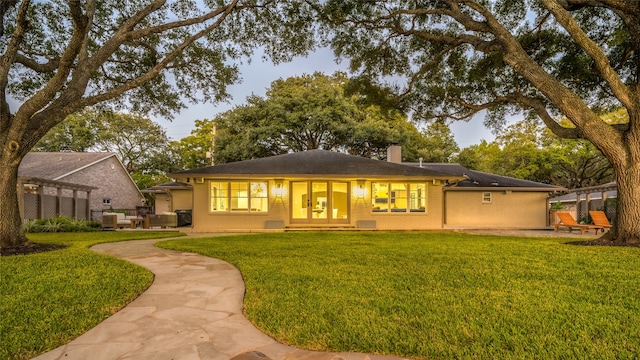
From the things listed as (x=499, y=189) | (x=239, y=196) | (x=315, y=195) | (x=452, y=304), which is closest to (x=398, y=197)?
(x=315, y=195)

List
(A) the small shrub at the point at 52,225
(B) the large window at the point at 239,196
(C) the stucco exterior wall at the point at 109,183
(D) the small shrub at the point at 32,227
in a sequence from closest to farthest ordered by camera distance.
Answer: (D) the small shrub at the point at 32,227
(A) the small shrub at the point at 52,225
(B) the large window at the point at 239,196
(C) the stucco exterior wall at the point at 109,183

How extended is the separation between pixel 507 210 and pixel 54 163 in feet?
86.9

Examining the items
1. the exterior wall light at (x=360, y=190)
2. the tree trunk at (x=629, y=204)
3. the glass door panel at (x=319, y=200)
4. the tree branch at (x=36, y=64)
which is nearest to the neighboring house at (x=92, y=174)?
the tree branch at (x=36, y=64)

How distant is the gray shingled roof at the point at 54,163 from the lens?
19.3 metres

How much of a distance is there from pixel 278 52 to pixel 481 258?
9148mm

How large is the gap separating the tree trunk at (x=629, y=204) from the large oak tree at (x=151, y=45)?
9600 millimetres

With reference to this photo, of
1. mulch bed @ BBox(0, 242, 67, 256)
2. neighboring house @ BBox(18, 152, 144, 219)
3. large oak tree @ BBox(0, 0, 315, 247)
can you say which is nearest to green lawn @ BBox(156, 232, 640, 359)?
mulch bed @ BBox(0, 242, 67, 256)

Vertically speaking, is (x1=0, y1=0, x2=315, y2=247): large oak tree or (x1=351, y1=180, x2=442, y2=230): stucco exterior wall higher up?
(x1=0, y1=0, x2=315, y2=247): large oak tree

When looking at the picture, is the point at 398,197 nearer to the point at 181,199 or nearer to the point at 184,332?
the point at 181,199

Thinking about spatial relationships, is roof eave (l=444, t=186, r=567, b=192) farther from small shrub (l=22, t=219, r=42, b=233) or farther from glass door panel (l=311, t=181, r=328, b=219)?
small shrub (l=22, t=219, r=42, b=233)

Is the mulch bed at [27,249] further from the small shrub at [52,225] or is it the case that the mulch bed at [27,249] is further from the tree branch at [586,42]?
the tree branch at [586,42]

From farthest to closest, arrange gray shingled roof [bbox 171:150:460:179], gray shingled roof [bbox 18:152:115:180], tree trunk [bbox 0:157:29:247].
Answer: gray shingled roof [bbox 18:152:115:180]
gray shingled roof [bbox 171:150:460:179]
tree trunk [bbox 0:157:29:247]

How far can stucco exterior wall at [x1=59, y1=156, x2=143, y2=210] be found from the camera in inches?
829

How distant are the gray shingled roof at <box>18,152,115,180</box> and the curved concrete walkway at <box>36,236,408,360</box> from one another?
65.3 feet
